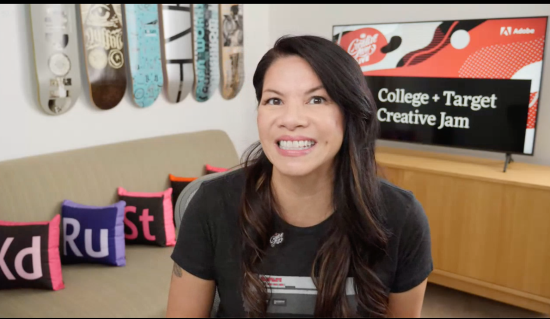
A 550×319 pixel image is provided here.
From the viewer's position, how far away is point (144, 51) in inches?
116

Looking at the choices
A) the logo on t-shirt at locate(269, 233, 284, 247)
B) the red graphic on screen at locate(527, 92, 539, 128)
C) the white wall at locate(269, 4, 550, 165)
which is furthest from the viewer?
the white wall at locate(269, 4, 550, 165)

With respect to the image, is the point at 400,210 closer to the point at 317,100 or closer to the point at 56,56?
the point at 317,100

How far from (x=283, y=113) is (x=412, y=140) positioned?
6.90 feet

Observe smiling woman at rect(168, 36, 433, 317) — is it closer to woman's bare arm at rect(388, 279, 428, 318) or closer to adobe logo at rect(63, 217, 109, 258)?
woman's bare arm at rect(388, 279, 428, 318)

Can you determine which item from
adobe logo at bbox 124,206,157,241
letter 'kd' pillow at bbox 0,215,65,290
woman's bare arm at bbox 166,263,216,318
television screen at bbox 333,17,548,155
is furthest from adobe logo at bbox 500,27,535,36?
letter 'kd' pillow at bbox 0,215,65,290

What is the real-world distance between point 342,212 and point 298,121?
27 cm

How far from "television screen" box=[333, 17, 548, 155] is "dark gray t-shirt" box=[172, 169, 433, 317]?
175 cm

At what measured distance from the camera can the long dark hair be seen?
1126 mm

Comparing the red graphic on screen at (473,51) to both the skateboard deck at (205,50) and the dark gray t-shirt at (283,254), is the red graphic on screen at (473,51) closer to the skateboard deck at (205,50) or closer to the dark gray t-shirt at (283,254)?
the skateboard deck at (205,50)

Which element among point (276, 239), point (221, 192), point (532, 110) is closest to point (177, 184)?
point (221, 192)

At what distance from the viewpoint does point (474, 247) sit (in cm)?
266

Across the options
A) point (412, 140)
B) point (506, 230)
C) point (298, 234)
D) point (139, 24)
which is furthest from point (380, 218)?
point (139, 24)

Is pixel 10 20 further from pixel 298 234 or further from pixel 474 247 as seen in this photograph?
pixel 474 247

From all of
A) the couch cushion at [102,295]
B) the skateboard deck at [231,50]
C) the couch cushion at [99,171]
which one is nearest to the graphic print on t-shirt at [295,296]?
the couch cushion at [102,295]
